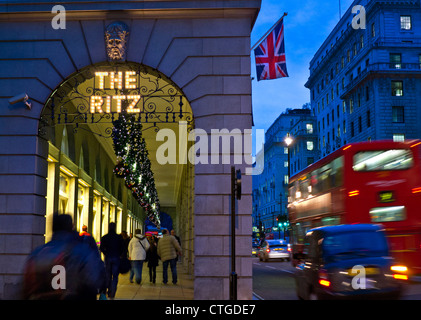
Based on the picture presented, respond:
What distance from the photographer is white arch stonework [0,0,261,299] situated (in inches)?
498

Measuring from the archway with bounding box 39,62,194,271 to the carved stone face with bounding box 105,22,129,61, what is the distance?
380 millimetres

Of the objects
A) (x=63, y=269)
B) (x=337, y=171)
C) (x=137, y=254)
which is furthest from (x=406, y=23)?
(x=63, y=269)

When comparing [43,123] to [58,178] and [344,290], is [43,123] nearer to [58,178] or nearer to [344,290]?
[58,178]

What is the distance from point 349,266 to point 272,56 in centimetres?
612

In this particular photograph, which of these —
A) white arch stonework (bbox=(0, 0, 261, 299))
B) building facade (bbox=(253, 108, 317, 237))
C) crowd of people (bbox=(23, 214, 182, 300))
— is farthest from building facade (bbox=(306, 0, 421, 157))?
crowd of people (bbox=(23, 214, 182, 300))

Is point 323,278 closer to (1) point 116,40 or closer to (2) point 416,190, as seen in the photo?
(2) point 416,190

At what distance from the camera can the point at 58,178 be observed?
1808cm

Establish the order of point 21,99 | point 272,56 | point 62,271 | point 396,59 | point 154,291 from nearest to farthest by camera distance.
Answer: point 62,271 < point 21,99 < point 272,56 < point 154,291 < point 396,59

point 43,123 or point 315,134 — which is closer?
point 43,123

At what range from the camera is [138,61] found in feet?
A: 43.1

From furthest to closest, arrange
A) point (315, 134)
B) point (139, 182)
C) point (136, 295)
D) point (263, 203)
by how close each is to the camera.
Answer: point (263, 203)
point (315, 134)
point (139, 182)
point (136, 295)

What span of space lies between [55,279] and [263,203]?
120986mm

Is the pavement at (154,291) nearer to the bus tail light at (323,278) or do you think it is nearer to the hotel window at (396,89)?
the bus tail light at (323,278)

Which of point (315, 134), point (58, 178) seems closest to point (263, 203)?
point (315, 134)
